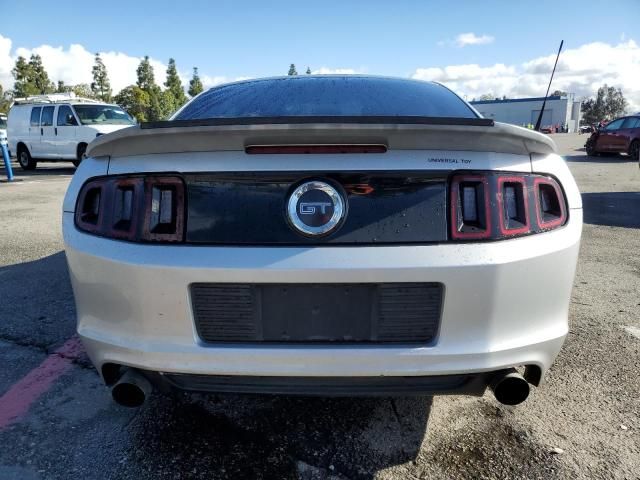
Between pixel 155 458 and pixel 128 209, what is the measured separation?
3.36ft

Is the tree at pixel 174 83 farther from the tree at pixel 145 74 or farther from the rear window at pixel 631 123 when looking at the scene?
the rear window at pixel 631 123

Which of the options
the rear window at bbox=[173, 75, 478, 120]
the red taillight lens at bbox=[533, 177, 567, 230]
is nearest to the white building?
the rear window at bbox=[173, 75, 478, 120]

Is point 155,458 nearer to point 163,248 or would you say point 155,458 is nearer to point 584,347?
point 163,248

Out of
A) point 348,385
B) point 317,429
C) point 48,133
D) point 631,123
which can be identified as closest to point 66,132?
point 48,133

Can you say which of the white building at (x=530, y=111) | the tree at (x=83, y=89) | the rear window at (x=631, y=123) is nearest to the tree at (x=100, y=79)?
the tree at (x=83, y=89)

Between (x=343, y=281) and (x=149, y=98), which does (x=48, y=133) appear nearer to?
(x=343, y=281)

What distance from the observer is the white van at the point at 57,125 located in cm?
1450

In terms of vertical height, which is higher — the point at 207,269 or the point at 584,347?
the point at 207,269

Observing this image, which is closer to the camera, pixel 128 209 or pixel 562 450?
pixel 128 209

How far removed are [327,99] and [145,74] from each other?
3147 inches

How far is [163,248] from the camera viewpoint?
1.63 metres

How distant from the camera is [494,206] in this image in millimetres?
1641

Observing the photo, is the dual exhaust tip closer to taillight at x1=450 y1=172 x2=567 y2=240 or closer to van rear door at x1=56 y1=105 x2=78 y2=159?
taillight at x1=450 y1=172 x2=567 y2=240

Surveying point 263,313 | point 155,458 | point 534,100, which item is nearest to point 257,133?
point 263,313
